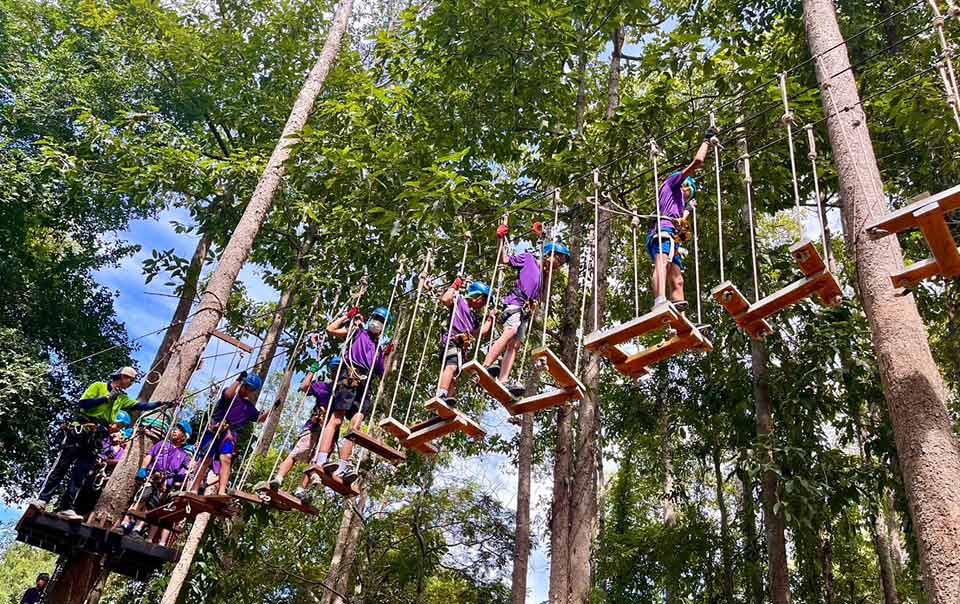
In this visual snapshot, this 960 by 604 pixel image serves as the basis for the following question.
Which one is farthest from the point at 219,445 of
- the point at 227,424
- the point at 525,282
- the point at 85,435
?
the point at 525,282

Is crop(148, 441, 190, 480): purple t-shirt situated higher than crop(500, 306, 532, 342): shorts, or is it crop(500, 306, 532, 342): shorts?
crop(500, 306, 532, 342): shorts

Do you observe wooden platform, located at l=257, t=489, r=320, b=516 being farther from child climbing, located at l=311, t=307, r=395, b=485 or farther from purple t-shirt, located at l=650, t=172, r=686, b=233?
purple t-shirt, located at l=650, t=172, r=686, b=233

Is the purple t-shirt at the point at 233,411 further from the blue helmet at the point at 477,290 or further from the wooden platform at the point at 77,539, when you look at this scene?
the blue helmet at the point at 477,290

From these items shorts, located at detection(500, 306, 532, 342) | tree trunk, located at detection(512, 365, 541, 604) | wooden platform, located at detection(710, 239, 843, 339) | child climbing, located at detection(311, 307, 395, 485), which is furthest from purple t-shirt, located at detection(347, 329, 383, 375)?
tree trunk, located at detection(512, 365, 541, 604)

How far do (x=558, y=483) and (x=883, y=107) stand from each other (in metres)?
4.40

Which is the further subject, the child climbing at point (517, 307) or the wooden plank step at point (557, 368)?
the child climbing at point (517, 307)

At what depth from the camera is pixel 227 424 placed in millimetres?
5668

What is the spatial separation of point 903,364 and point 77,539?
506cm

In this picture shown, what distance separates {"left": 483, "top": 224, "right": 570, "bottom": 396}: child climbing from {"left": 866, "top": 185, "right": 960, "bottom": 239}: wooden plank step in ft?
6.73

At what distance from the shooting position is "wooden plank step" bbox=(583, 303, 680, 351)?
3.50m

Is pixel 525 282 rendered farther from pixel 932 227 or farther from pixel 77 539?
pixel 77 539

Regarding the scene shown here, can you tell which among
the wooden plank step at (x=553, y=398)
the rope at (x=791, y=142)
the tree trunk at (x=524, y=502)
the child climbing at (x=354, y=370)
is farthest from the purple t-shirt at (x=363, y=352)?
the rope at (x=791, y=142)

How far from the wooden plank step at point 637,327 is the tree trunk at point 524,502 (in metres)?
4.28

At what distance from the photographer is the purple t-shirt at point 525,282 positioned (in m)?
5.04
